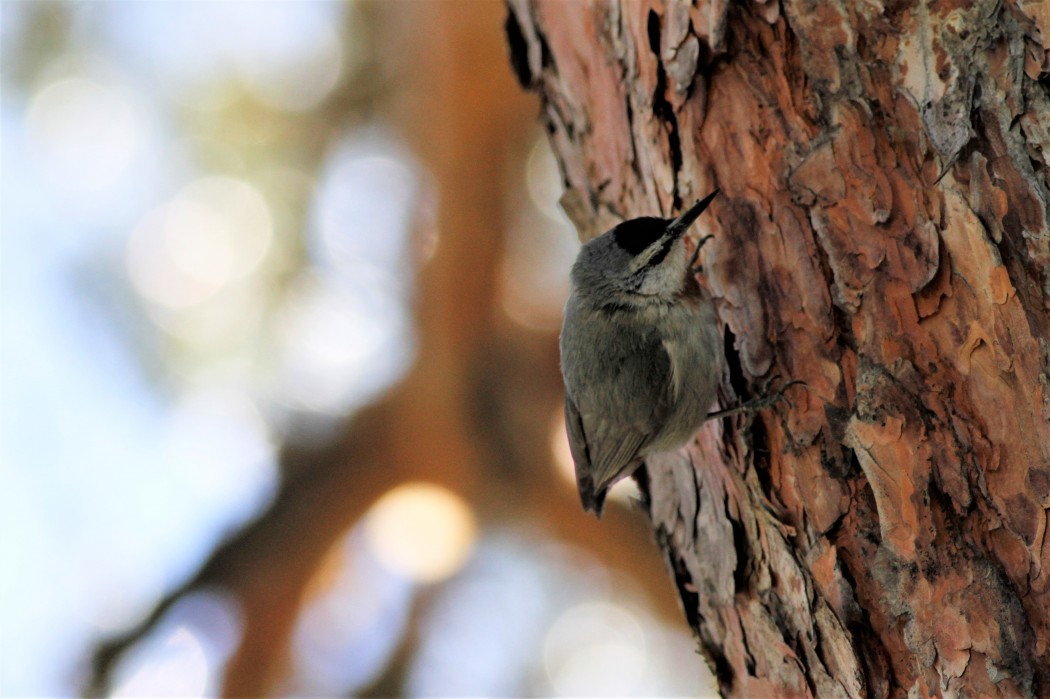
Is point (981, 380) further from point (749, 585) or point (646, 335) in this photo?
point (646, 335)

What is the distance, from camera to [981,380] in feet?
4.74

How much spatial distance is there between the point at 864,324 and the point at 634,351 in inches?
27.6

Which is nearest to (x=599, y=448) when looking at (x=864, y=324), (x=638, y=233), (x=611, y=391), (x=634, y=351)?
(x=611, y=391)

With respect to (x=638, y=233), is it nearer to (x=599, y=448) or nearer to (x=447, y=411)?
(x=599, y=448)

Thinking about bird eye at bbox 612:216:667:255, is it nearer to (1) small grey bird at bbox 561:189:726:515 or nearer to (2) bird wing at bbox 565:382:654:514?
(1) small grey bird at bbox 561:189:726:515

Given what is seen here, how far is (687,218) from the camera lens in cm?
190

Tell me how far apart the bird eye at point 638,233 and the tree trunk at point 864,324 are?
83 millimetres

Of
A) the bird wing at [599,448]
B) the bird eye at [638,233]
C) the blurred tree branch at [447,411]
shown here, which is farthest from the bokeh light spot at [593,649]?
the bird eye at [638,233]

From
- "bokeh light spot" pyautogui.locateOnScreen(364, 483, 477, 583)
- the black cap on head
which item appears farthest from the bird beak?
"bokeh light spot" pyautogui.locateOnScreen(364, 483, 477, 583)

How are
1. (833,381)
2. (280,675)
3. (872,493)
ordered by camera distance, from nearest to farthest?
1. (872,493)
2. (833,381)
3. (280,675)

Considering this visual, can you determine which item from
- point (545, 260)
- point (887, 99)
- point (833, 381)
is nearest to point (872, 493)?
point (833, 381)

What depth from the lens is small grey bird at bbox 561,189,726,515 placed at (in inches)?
80.5

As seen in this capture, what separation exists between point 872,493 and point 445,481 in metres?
2.06

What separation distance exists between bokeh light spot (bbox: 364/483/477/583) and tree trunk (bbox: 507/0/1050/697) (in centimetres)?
143
